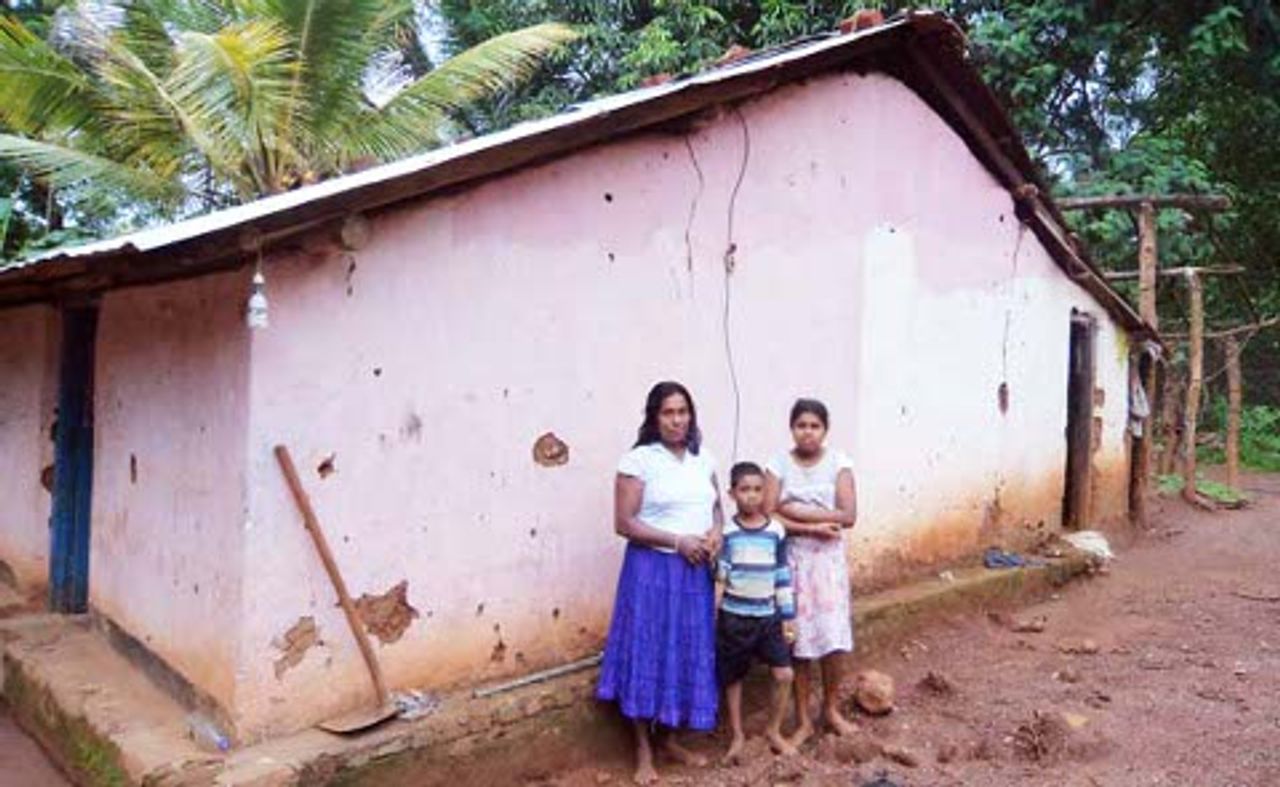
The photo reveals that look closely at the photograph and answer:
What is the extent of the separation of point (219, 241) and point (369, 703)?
187 centimetres

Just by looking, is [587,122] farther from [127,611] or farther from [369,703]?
[127,611]

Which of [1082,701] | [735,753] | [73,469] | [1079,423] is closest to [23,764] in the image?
[73,469]

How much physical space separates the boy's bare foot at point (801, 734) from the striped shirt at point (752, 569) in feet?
2.09

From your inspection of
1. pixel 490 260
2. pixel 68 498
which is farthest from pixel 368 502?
pixel 68 498

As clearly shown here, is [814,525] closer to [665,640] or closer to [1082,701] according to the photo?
[665,640]

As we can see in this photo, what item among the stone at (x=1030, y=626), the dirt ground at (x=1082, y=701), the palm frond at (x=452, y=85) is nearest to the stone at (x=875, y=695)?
the dirt ground at (x=1082, y=701)

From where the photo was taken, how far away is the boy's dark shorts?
4402 mm

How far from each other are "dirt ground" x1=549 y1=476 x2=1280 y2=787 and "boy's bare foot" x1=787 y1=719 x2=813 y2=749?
0.24ft

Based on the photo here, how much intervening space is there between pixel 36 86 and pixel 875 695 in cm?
876

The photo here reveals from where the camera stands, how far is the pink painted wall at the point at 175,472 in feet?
13.0

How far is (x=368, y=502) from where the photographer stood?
13.5 feet

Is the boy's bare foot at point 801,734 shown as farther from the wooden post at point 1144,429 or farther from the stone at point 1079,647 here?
the wooden post at point 1144,429

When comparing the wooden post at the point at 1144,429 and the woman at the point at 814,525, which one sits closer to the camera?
the woman at the point at 814,525

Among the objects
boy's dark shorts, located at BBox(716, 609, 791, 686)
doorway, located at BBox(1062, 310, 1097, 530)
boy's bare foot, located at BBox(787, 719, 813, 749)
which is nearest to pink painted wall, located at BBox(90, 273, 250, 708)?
boy's dark shorts, located at BBox(716, 609, 791, 686)
